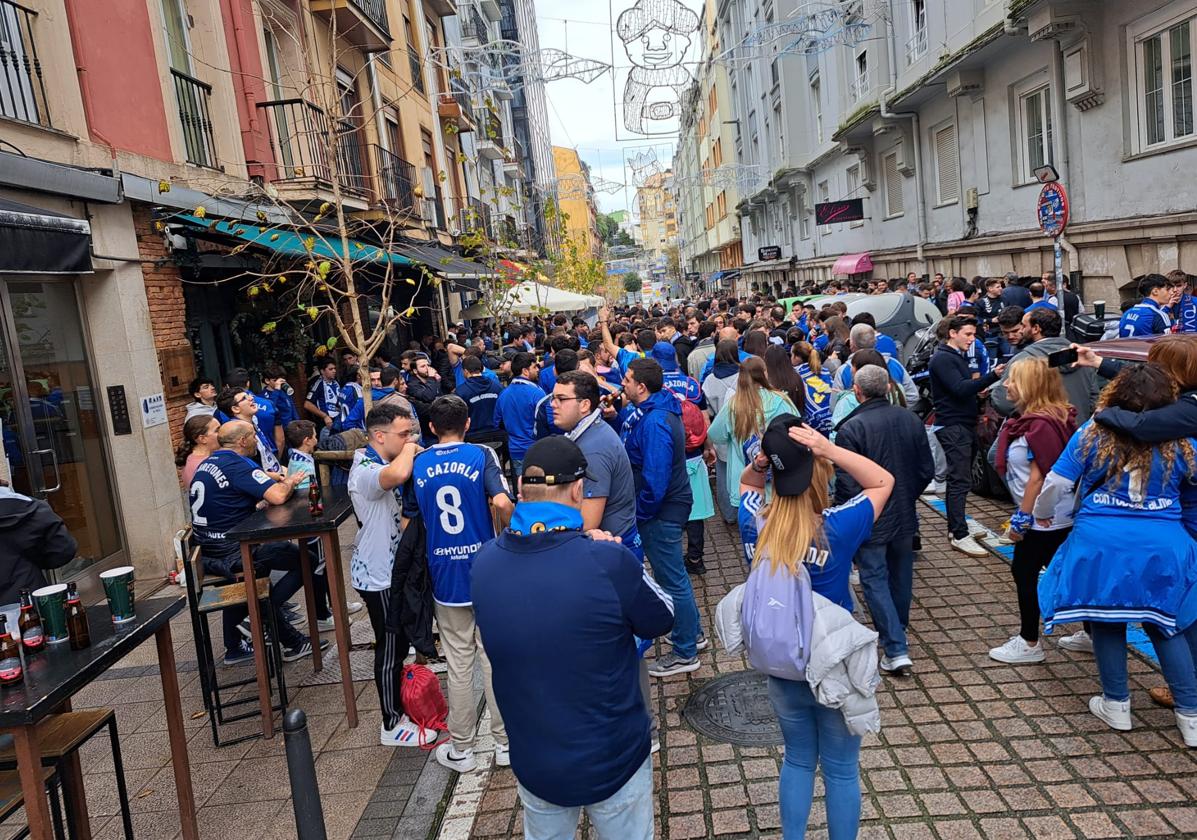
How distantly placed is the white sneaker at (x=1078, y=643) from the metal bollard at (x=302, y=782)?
14.5 feet

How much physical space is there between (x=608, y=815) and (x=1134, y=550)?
2.86 metres

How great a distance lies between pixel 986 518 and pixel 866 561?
3.57 metres

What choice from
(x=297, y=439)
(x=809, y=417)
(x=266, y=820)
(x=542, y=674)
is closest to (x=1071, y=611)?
(x=542, y=674)

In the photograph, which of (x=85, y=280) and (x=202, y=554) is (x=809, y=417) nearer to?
(x=202, y=554)

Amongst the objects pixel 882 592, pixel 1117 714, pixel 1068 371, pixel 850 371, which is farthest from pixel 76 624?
pixel 1068 371

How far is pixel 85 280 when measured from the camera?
841 centimetres

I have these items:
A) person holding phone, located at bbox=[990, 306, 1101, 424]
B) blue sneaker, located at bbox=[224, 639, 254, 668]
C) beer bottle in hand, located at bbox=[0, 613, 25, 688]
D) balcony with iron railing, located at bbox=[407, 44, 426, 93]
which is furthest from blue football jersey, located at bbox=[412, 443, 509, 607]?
balcony with iron railing, located at bbox=[407, 44, 426, 93]

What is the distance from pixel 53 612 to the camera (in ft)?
11.7

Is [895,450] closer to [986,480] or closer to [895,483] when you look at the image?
[895,483]

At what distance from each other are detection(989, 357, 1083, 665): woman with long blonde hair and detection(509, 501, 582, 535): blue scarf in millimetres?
3317

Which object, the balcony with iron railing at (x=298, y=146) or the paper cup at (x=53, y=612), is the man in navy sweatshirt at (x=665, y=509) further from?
the balcony with iron railing at (x=298, y=146)

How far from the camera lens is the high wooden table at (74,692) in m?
3.11

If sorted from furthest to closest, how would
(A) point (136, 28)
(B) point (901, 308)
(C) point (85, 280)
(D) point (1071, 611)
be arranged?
(B) point (901, 308)
(A) point (136, 28)
(C) point (85, 280)
(D) point (1071, 611)

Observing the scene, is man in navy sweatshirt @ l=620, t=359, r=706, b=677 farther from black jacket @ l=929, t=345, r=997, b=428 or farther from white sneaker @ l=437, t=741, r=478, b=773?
black jacket @ l=929, t=345, r=997, b=428
